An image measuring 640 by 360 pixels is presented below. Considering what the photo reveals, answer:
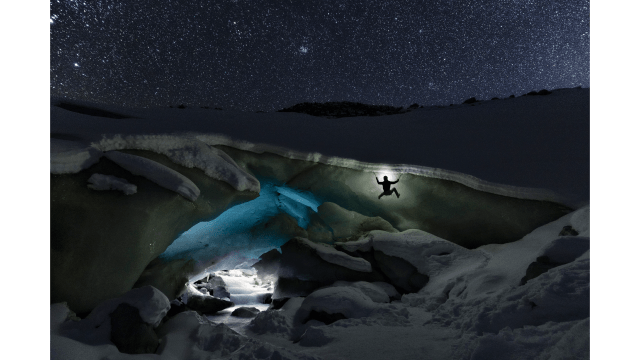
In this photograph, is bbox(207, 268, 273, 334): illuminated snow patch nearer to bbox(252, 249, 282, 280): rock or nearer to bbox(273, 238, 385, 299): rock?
bbox(252, 249, 282, 280): rock

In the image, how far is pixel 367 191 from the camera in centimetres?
836

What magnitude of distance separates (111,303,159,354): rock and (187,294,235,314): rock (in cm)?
331

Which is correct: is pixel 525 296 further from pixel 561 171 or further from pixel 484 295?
pixel 561 171

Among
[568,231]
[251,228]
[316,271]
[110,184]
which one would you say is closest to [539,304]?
[568,231]

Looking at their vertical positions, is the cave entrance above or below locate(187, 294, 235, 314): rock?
above

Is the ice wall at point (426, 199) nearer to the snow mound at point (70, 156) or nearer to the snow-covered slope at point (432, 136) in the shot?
the snow-covered slope at point (432, 136)

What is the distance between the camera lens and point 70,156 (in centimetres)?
392

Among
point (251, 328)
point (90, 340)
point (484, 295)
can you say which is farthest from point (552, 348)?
point (90, 340)

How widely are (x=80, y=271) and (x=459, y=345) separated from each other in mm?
4304

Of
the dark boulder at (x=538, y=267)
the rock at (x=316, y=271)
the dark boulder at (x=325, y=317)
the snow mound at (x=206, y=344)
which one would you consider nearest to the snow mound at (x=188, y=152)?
the rock at (x=316, y=271)

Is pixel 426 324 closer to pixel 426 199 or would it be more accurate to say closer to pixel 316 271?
pixel 316 271

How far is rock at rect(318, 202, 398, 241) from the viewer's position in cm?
810

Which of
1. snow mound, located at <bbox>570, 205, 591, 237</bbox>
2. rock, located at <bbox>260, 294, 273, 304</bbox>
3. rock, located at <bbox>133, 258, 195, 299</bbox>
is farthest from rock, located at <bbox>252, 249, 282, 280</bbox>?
snow mound, located at <bbox>570, 205, 591, 237</bbox>

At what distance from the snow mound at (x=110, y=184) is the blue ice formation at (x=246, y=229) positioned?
136 inches
